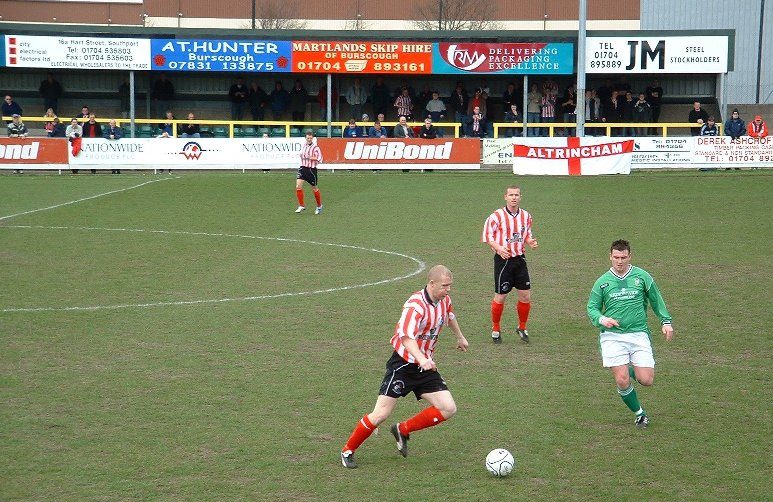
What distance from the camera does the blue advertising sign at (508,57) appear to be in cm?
3944

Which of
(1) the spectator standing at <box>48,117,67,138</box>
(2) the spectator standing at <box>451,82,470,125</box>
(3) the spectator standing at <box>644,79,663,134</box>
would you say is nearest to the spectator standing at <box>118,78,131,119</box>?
(1) the spectator standing at <box>48,117,67,138</box>

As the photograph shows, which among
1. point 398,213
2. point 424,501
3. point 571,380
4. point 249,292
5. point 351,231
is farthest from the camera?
point 398,213

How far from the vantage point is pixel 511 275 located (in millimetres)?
12492

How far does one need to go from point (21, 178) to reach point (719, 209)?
2148 centimetres

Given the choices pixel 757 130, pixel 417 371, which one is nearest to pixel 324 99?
pixel 757 130

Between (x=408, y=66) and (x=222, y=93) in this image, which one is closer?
(x=408, y=66)

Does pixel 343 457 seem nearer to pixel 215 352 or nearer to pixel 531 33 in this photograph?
pixel 215 352

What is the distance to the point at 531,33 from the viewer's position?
40.5 metres

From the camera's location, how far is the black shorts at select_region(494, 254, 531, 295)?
12.5m

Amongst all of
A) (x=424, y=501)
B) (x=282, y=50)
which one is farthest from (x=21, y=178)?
(x=424, y=501)

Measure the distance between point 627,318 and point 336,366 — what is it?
11.1 feet

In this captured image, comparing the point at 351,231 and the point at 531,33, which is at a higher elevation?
the point at 531,33

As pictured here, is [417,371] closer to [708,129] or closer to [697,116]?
[708,129]

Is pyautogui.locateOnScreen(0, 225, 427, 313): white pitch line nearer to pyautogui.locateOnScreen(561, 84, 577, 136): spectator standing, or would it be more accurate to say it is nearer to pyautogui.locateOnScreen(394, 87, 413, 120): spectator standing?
pyautogui.locateOnScreen(394, 87, 413, 120): spectator standing
